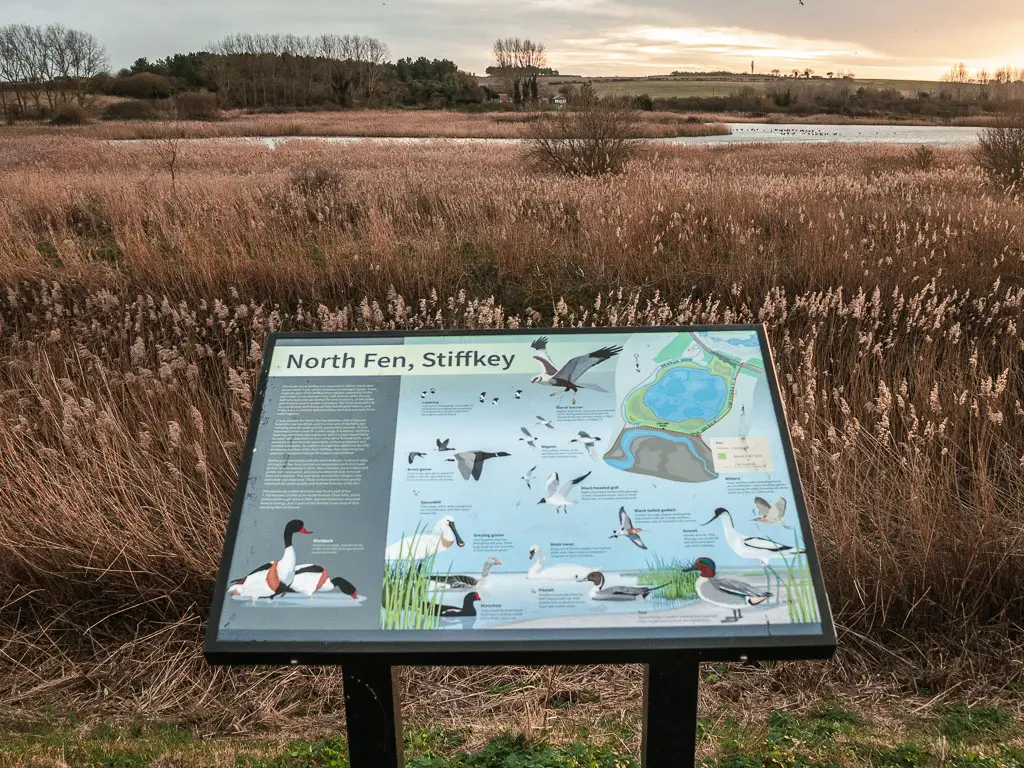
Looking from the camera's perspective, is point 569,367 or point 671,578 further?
point 569,367

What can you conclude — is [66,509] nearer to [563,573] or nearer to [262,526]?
[262,526]

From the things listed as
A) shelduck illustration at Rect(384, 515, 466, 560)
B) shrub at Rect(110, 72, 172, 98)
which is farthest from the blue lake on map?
shrub at Rect(110, 72, 172, 98)

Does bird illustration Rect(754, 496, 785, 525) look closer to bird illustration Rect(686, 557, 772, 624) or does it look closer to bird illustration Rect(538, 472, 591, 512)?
bird illustration Rect(686, 557, 772, 624)

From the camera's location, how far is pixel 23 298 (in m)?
6.77

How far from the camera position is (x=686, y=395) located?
2326mm

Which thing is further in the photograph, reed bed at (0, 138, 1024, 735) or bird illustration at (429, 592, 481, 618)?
reed bed at (0, 138, 1024, 735)

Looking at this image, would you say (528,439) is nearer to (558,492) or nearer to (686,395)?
(558,492)

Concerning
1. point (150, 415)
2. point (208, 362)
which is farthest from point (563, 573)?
point (208, 362)

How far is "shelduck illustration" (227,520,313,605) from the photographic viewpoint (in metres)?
1.97

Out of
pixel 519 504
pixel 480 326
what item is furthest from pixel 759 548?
pixel 480 326

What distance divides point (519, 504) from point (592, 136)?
47.7ft

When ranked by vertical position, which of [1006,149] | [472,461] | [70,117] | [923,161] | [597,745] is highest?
[70,117]

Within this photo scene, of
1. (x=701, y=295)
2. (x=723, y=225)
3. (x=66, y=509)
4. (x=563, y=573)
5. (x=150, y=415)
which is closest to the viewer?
(x=563, y=573)

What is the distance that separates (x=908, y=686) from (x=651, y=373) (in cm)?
193
